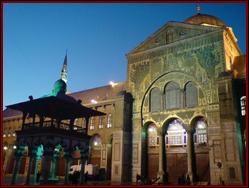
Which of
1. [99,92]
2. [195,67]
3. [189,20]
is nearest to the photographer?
[195,67]

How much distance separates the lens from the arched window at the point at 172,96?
84.4 ft

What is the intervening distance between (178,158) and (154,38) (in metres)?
13.0

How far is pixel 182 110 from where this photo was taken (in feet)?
82.4

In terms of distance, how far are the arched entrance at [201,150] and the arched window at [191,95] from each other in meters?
1.45

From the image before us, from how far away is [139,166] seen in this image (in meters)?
26.0

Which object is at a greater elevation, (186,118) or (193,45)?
(193,45)

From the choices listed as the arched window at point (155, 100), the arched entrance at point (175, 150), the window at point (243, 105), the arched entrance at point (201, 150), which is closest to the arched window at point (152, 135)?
the arched entrance at point (175, 150)

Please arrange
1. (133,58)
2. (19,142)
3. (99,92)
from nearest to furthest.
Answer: (19,142) < (133,58) < (99,92)

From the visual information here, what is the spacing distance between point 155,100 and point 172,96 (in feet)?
6.34

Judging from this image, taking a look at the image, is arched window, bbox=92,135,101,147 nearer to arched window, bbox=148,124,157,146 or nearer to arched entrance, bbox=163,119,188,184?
arched window, bbox=148,124,157,146

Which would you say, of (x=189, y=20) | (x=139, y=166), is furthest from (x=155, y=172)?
(x=189, y=20)

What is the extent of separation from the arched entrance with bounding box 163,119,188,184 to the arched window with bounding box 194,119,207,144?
1065 millimetres

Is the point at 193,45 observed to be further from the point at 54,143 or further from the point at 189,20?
the point at 54,143

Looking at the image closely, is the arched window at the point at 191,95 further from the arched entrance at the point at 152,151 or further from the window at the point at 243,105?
the arched entrance at the point at 152,151
